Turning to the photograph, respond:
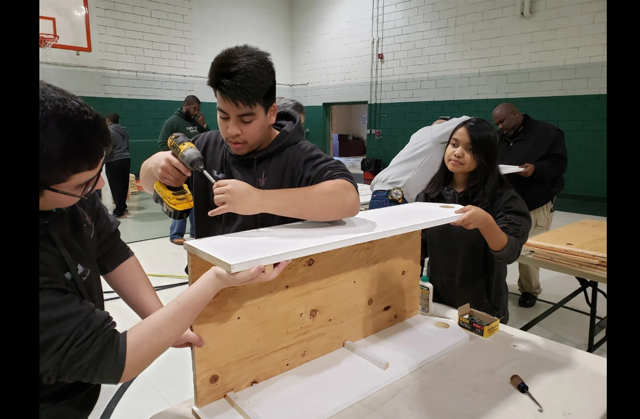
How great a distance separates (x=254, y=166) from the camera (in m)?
1.25

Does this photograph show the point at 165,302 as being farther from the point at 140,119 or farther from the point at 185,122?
the point at 140,119

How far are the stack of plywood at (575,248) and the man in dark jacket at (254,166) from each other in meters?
1.61

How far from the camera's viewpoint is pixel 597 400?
1.05 meters

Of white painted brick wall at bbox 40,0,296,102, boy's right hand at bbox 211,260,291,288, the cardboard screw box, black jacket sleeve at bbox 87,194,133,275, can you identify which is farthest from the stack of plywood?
white painted brick wall at bbox 40,0,296,102

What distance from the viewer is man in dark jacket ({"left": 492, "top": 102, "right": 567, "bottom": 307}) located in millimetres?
3297

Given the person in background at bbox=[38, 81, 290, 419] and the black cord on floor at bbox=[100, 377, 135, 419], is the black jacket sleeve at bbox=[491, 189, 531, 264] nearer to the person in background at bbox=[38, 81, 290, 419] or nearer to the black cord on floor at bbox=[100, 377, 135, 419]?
the person in background at bbox=[38, 81, 290, 419]

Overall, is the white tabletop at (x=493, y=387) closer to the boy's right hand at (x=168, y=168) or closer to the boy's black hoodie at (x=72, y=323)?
the boy's black hoodie at (x=72, y=323)

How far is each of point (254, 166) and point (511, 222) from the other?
99cm

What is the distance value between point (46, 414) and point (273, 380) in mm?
505

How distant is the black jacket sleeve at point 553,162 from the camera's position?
132 inches

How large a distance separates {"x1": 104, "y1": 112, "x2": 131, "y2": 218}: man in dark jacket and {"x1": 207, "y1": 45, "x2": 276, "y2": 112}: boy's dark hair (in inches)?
200
